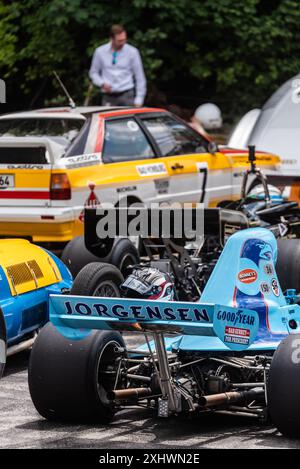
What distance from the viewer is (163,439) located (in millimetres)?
7195

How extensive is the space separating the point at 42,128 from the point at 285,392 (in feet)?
22.3

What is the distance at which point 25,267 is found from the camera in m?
9.37

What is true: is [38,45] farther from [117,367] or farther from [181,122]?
[117,367]

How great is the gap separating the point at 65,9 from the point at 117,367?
12.2 meters

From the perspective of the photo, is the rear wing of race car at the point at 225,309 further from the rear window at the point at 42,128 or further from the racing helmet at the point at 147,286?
the rear window at the point at 42,128

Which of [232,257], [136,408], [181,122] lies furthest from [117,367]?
[181,122]

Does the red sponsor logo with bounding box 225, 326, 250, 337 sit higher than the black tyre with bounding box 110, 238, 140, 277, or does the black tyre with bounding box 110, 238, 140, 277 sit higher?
the red sponsor logo with bounding box 225, 326, 250, 337

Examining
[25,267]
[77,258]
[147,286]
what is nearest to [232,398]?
[147,286]

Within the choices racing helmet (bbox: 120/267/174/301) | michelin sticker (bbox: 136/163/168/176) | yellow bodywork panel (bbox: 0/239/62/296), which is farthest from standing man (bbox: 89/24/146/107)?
racing helmet (bbox: 120/267/174/301)

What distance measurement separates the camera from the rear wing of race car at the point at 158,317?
22.4 feet

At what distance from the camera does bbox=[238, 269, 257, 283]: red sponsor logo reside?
312 inches

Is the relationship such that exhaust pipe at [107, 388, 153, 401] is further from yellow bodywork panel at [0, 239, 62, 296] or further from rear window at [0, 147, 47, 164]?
rear window at [0, 147, 47, 164]

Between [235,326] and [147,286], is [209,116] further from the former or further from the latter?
[235,326]

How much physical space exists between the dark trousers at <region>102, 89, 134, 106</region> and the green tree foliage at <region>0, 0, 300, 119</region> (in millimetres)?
2700
